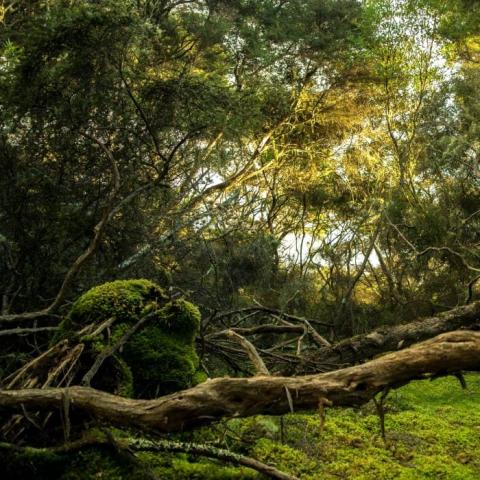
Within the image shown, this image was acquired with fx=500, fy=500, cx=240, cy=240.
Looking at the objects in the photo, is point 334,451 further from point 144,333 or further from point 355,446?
point 144,333

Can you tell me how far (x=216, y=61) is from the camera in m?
14.8

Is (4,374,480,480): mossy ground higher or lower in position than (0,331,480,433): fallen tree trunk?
lower

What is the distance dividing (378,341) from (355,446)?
3.81ft

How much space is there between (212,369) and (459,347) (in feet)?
16.6

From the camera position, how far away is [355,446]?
4.99 m

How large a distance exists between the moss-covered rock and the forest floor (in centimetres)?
56

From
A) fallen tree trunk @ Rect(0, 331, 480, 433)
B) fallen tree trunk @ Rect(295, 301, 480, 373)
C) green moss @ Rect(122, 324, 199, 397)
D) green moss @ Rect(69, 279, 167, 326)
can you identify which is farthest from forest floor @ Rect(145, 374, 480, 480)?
green moss @ Rect(69, 279, 167, 326)

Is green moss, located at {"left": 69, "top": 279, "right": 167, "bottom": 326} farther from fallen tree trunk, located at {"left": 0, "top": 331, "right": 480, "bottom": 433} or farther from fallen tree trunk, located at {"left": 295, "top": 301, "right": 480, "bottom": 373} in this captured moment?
fallen tree trunk, located at {"left": 0, "top": 331, "right": 480, "bottom": 433}

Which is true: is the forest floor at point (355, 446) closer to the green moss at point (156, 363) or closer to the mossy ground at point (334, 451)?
the mossy ground at point (334, 451)

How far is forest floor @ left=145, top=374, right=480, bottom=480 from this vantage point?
4.01 m

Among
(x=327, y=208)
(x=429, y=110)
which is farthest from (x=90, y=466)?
(x=429, y=110)

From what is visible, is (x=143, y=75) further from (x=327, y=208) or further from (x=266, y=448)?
(x=327, y=208)

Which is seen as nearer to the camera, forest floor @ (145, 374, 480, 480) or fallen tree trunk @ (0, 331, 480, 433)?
fallen tree trunk @ (0, 331, 480, 433)

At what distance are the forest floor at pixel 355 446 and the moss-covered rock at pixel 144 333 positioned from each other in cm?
56
